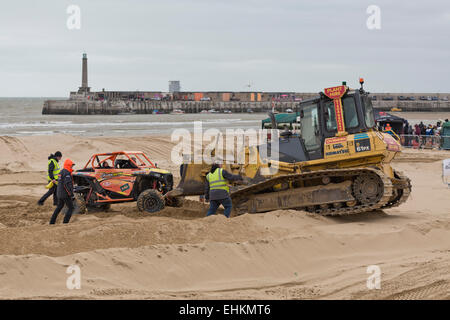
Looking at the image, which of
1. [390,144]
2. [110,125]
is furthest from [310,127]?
[110,125]

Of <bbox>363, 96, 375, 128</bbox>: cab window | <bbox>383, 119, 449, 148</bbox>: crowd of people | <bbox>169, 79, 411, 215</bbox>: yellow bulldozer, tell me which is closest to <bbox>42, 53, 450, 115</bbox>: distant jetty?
<bbox>383, 119, 449, 148</bbox>: crowd of people

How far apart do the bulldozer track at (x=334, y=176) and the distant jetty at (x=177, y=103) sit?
88830mm

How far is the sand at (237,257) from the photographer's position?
837 centimetres

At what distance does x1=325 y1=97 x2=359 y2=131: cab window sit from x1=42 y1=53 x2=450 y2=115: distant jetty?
294 ft

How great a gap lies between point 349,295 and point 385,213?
6.14 m

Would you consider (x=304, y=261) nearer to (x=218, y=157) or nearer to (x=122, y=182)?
(x=218, y=157)

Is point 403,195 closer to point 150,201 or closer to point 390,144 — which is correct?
point 390,144

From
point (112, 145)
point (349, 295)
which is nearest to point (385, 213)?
point (349, 295)

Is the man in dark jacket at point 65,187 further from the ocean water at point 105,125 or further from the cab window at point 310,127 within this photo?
the ocean water at point 105,125

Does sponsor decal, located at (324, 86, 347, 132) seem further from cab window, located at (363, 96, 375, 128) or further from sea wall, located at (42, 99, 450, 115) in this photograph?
sea wall, located at (42, 99, 450, 115)

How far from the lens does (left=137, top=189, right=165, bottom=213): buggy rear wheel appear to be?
1473 centimetres

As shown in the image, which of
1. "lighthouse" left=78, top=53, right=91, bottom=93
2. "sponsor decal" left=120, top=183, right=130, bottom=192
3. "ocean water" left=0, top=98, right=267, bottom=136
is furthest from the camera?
"lighthouse" left=78, top=53, right=91, bottom=93

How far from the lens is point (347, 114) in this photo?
13.1 meters

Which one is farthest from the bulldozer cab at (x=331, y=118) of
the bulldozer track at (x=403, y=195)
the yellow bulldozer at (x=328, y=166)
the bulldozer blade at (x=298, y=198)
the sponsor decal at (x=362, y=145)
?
the bulldozer track at (x=403, y=195)
